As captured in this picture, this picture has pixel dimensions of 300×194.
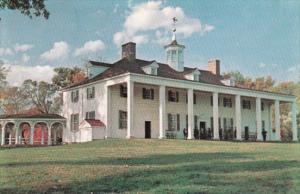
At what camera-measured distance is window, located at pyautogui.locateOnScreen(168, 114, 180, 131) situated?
1281 inches

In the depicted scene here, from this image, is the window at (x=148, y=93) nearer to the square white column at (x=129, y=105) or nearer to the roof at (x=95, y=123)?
the square white column at (x=129, y=105)

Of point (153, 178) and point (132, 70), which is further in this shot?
point (132, 70)

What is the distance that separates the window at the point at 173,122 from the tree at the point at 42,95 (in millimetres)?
14152

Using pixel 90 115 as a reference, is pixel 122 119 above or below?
below

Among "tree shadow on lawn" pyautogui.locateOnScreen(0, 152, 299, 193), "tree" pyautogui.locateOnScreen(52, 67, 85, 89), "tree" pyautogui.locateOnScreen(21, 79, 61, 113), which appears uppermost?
"tree" pyautogui.locateOnScreen(52, 67, 85, 89)

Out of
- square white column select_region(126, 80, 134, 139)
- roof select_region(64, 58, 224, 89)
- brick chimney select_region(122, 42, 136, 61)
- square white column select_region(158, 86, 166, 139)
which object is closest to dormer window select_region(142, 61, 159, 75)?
roof select_region(64, 58, 224, 89)

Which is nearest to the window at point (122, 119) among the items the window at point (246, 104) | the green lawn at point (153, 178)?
the window at point (246, 104)

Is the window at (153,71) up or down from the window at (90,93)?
up

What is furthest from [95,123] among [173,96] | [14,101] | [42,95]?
[42,95]

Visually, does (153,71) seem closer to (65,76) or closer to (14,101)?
(65,76)

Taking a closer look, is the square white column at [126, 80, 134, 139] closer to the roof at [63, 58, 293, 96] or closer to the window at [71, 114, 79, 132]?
the roof at [63, 58, 293, 96]

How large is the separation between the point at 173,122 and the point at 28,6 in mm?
23011

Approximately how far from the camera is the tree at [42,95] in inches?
1689

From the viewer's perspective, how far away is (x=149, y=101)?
31.1m
